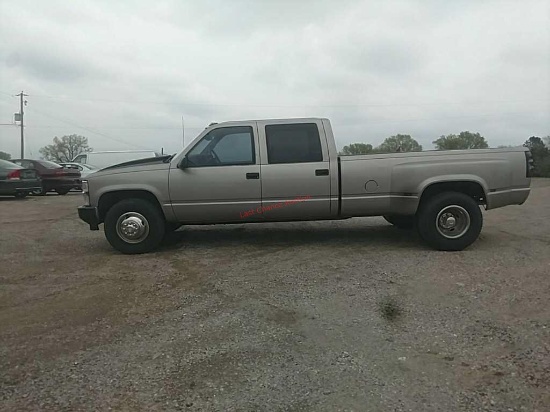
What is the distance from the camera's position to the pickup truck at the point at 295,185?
650 cm

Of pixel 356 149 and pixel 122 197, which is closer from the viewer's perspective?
pixel 122 197

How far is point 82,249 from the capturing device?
7.25 metres

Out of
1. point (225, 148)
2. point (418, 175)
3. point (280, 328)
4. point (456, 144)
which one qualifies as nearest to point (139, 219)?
point (225, 148)

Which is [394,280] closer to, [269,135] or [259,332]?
[259,332]

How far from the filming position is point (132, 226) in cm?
661

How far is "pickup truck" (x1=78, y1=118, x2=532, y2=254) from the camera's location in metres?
6.50

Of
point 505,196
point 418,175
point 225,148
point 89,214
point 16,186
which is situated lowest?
point 89,214

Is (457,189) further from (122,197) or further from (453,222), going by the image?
(122,197)

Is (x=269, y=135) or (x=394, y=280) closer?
(x=394, y=280)

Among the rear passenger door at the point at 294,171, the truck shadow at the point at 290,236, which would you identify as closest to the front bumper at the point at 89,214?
the truck shadow at the point at 290,236


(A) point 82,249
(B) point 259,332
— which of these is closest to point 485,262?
(B) point 259,332

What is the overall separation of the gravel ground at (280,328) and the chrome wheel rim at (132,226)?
0.36m

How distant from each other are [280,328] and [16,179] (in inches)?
534

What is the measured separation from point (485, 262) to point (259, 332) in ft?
11.1
